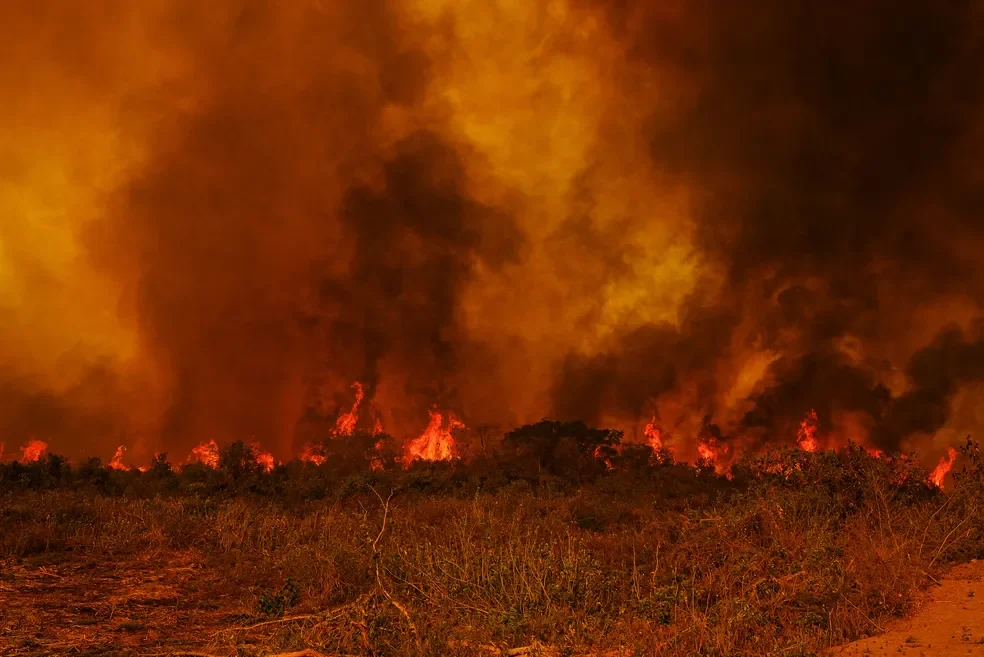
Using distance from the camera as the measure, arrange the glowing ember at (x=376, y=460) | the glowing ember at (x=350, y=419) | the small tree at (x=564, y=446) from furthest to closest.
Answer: the glowing ember at (x=350, y=419), the glowing ember at (x=376, y=460), the small tree at (x=564, y=446)

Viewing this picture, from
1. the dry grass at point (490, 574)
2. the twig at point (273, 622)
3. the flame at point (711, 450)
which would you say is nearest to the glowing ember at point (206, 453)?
the dry grass at point (490, 574)

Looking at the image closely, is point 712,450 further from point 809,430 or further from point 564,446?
point 564,446

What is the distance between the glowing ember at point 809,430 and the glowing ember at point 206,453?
18.8 m

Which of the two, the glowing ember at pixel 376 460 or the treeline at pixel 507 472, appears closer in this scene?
the treeline at pixel 507 472

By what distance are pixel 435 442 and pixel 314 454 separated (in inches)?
164

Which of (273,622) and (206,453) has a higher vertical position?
(206,453)

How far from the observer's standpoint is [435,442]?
28.3 meters

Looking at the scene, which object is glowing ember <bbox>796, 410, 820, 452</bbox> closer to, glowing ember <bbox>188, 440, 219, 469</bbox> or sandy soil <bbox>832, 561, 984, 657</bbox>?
sandy soil <bbox>832, 561, 984, 657</bbox>

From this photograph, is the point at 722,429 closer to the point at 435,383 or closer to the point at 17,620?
the point at 435,383

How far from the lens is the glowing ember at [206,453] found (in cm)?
2531

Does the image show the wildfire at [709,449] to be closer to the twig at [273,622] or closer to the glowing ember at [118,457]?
the glowing ember at [118,457]

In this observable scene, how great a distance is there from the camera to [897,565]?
9.07m

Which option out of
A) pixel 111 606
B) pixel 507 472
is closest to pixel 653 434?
pixel 507 472

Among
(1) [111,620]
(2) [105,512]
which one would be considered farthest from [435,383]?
(1) [111,620]
